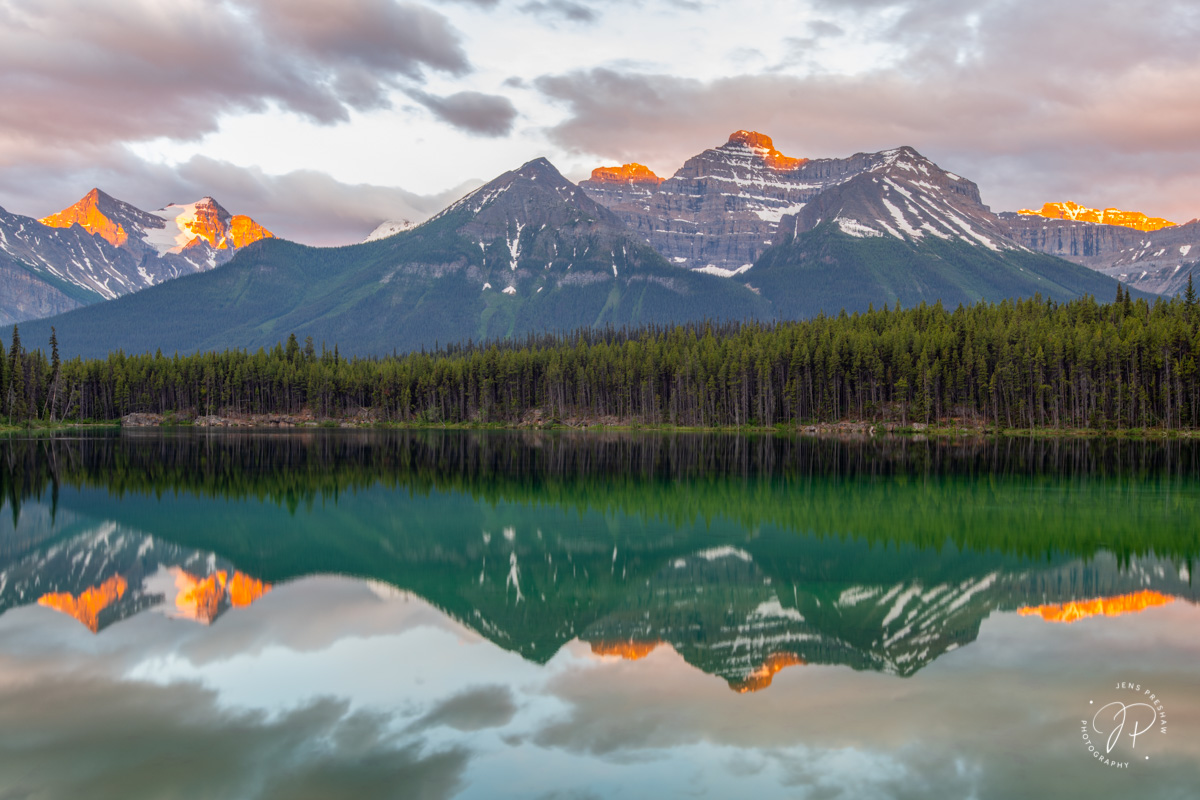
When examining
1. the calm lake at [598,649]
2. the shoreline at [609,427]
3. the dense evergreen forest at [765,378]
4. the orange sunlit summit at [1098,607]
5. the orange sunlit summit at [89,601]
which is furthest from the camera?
the dense evergreen forest at [765,378]

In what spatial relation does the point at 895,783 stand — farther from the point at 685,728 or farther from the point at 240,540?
the point at 240,540

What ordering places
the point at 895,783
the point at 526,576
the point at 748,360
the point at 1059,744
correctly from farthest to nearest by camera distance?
1. the point at 748,360
2. the point at 526,576
3. the point at 1059,744
4. the point at 895,783

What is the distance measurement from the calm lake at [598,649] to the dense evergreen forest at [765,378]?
283ft

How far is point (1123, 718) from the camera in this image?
14508 millimetres

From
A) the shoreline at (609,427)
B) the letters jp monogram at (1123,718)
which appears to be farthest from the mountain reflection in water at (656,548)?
the shoreline at (609,427)

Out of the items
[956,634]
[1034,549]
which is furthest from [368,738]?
[1034,549]

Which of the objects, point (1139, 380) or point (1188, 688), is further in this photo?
point (1139, 380)

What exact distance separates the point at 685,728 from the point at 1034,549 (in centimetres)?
2145

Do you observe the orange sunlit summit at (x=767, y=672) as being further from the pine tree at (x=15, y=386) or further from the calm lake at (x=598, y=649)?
the pine tree at (x=15, y=386)

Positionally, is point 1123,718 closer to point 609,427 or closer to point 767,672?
point 767,672

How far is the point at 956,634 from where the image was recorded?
770 inches

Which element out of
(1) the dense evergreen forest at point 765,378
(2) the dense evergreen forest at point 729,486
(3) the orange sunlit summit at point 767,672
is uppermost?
(1) the dense evergreen forest at point 765,378

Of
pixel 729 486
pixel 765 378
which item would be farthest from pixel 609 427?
pixel 729 486

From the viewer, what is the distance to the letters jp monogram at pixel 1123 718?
13.7m
